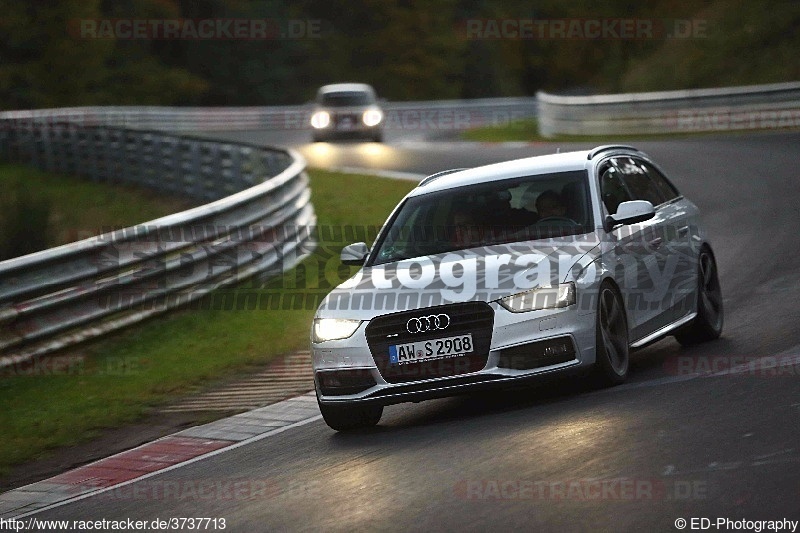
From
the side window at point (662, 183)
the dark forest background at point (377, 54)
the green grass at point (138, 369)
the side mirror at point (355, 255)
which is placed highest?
the side window at point (662, 183)

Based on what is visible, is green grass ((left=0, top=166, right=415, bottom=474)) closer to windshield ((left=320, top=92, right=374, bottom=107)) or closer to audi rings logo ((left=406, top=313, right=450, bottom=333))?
audi rings logo ((left=406, top=313, right=450, bottom=333))

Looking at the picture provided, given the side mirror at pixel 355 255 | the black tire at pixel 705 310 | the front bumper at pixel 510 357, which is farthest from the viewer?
the black tire at pixel 705 310

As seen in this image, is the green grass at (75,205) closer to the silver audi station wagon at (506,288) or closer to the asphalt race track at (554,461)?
the silver audi station wagon at (506,288)

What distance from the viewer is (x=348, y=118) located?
40750 mm

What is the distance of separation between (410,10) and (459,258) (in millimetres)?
87779

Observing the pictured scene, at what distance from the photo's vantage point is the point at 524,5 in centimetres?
11250

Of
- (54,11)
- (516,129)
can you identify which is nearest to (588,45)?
(54,11)

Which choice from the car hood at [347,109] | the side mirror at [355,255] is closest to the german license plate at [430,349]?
the side mirror at [355,255]

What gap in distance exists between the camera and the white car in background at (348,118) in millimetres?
40438

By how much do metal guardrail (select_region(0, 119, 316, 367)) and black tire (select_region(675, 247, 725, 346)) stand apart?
5423 mm

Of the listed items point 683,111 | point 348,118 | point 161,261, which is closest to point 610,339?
point 161,261

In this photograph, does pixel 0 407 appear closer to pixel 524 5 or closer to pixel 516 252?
pixel 516 252

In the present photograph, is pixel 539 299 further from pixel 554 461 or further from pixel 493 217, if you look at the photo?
pixel 554 461

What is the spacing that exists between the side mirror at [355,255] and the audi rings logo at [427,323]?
57.1 inches
